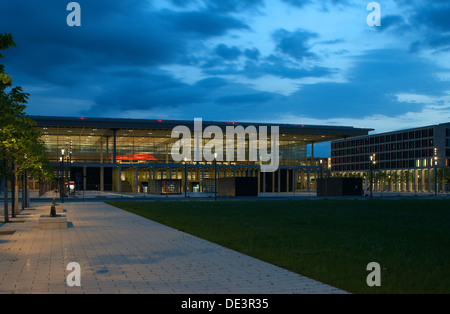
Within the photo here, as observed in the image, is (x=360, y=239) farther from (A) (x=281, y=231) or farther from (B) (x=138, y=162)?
(B) (x=138, y=162)

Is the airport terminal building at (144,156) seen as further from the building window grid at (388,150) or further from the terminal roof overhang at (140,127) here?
the building window grid at (388,150)

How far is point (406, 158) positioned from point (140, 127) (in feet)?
299

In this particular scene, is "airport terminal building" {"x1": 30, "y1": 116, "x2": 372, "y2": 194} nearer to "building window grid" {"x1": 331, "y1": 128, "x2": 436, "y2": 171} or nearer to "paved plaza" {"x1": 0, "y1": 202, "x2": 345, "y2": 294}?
"building window grid" {"x1": 331, "y1": 128, "x2": 436, "y2": 171}

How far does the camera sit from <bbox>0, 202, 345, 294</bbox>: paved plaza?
9578mm

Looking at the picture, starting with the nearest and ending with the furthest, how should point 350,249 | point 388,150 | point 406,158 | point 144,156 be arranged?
1. point 350,249
2. point 144,156
3. point 406,158
4. point 388,150

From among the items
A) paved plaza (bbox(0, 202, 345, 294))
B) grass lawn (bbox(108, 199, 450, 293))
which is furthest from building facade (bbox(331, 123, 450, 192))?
paved plaza (bbox(0, 202, 345, 294))

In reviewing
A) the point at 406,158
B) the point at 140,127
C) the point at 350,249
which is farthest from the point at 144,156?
the point at 350,249

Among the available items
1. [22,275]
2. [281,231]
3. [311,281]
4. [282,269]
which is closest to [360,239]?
[281,231]

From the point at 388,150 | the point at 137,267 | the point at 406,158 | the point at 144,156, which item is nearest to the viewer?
the point at 137,267

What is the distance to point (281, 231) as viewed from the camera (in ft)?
65.4

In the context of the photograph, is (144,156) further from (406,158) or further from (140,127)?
(406,158)

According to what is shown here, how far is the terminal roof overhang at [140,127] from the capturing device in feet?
287

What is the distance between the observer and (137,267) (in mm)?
12039
